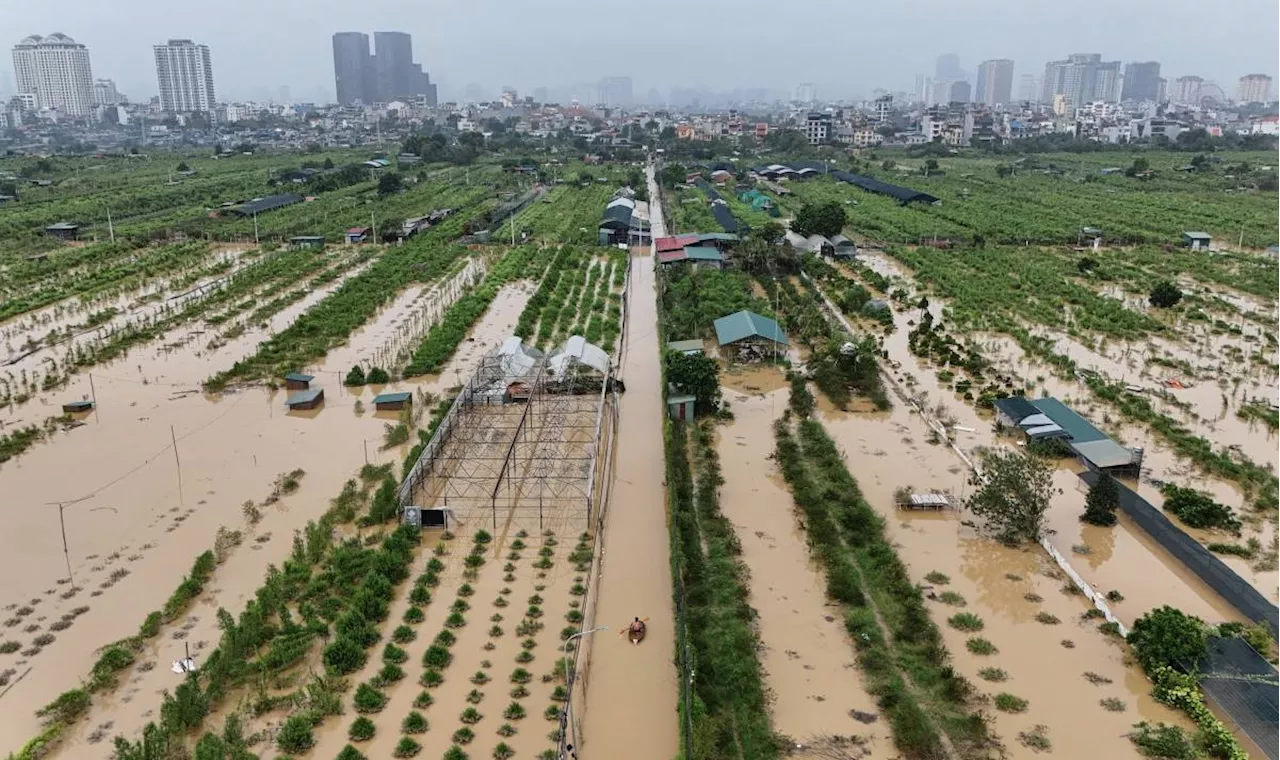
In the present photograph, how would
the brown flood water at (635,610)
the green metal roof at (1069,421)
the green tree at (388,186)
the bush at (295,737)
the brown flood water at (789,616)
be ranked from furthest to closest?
1. the green tree at (388,186)
2. the green metal roof at (1069,421)
3. the brown flood water at (789,616)
4. the brown flood water at (635,610)
5. the bush at (295,737)

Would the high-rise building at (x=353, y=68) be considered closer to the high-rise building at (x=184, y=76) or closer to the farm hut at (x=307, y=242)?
the high-rise building at (x=184, y=76)

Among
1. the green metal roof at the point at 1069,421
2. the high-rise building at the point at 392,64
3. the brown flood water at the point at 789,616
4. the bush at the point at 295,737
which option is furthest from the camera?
the high-rise building at the point at 392,64

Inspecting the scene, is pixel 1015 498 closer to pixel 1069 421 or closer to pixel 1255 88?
pixel 1069 421

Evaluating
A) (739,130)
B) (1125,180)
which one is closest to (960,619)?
(1125,180)

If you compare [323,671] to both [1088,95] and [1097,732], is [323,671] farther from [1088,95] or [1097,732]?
[1088,95]

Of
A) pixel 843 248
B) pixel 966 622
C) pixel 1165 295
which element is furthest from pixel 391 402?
pixel 1165 295

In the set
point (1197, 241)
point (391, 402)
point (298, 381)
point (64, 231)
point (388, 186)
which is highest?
point (388, 186)

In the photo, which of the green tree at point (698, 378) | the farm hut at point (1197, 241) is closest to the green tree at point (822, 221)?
the farm hut at point (1197, 241)

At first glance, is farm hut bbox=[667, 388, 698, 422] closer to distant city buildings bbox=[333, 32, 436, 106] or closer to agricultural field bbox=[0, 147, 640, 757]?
agricultural field bbox=[0, 147, 640, 757]
